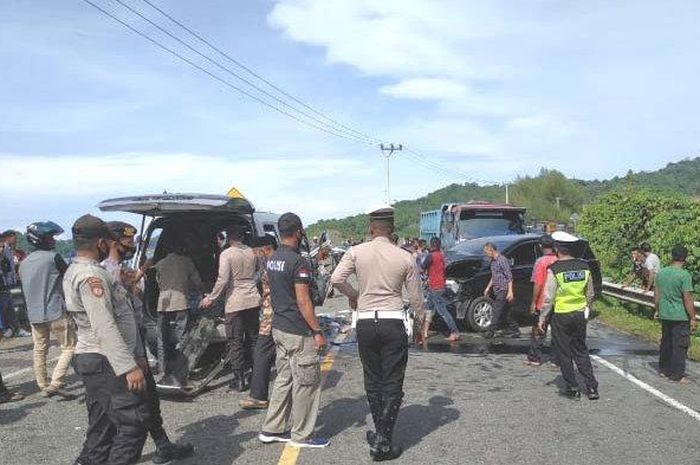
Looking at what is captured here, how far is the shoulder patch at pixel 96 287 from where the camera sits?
12.4ft

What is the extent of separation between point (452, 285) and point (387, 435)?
22.9 feet

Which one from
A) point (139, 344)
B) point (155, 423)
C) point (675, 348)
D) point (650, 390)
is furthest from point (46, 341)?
point (675, 348)

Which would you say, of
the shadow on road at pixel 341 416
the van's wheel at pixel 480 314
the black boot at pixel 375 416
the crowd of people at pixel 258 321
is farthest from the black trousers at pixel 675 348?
the black boot at pixel 375 416

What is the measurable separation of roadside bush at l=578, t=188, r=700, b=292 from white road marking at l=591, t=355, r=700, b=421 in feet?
13.5

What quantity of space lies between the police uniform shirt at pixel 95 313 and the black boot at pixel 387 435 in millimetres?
2005

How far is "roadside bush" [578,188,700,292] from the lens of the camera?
39.9 feet

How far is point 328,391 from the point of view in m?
6.97

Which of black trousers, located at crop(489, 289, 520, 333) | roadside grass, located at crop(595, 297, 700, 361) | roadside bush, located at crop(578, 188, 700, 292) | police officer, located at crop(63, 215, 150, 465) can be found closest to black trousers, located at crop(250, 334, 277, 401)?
police officer, located at crop(63, 215, 150, 465)

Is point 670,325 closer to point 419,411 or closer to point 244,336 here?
point 419,411

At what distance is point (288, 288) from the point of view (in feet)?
16.9

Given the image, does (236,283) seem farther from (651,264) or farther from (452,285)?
(651,264)

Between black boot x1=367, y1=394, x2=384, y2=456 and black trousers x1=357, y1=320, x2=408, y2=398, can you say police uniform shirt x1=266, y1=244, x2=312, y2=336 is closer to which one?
black trousers x1=357, y1=320, x2=408, y2=398

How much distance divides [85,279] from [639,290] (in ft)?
39.3

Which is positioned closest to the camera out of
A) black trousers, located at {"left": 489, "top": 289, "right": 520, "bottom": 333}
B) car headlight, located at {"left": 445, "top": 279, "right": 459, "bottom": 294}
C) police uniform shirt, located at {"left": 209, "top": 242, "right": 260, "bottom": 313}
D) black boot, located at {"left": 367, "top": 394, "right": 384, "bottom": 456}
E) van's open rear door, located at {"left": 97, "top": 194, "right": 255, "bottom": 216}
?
black boot, located at {"left": 367, "top": 394, "right": 384, "bottom": 456}
